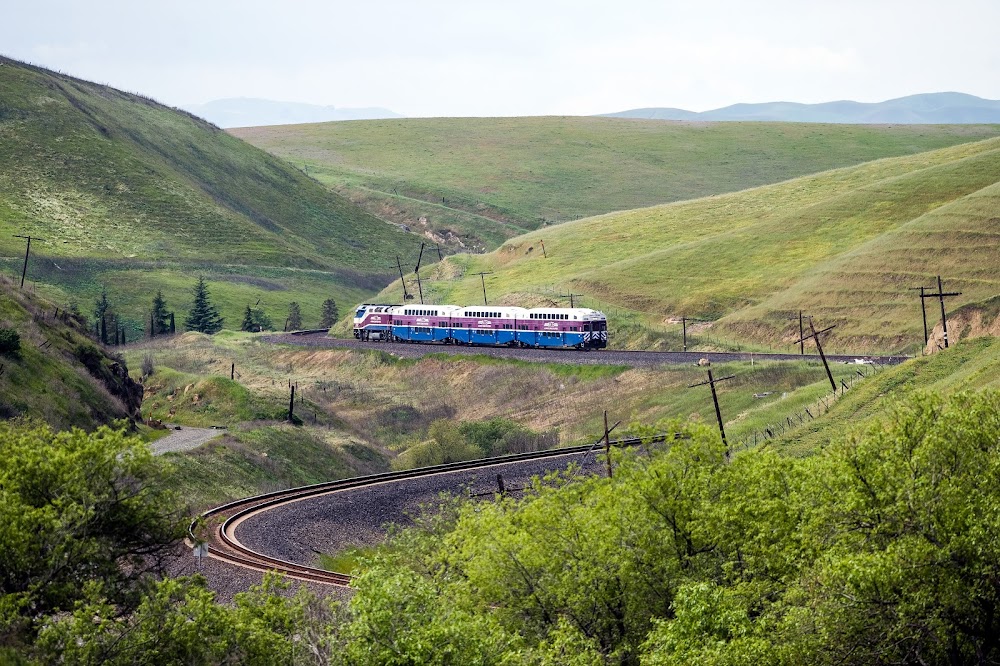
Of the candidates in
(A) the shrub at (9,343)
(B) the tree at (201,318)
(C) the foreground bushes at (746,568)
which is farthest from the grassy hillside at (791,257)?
(C) the foreground bushes at (746,568)

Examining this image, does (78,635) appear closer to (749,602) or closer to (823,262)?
(749,602)

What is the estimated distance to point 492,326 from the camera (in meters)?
105

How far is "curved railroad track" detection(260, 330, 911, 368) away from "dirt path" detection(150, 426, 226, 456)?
102 ft

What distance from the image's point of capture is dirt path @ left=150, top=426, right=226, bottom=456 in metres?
61.7

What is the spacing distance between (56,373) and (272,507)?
19.9 meters

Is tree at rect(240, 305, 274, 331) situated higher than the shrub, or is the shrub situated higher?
the shrub

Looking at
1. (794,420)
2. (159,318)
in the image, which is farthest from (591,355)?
(159,318)

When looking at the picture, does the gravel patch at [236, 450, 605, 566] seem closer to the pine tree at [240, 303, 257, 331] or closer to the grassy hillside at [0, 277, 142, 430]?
the grassy hillside at [0, 277, 142, 430]

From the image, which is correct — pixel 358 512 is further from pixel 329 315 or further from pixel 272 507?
pixel 329 315

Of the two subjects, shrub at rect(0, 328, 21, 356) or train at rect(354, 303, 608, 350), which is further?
train at rect(354, 303, 608, 350)

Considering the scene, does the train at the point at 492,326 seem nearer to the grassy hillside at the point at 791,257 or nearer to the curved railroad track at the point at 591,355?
the curved railroad track at the point at 591,355

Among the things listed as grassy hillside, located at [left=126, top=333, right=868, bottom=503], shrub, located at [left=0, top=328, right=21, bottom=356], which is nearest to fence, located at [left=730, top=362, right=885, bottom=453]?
grassy hillside, located at [left=126, top=333, right=868, bottom=503]

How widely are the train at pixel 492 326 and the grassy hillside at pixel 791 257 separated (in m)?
13.0

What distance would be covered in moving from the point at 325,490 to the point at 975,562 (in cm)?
3737
